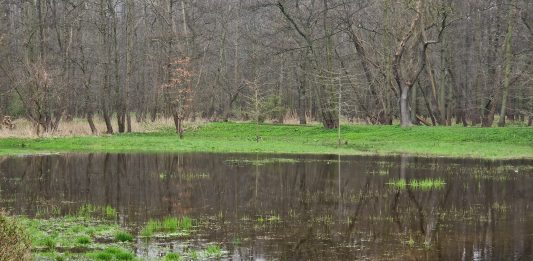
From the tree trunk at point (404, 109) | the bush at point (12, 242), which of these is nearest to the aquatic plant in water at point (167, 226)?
the bush at point (12, 242)

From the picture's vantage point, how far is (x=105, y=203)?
1789cm

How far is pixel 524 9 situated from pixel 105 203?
34739 mm

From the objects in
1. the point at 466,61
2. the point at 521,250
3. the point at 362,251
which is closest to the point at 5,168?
the point at 362,251

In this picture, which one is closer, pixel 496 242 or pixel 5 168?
pixel 496 242

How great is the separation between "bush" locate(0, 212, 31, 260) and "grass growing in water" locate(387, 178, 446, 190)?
13.7 meters

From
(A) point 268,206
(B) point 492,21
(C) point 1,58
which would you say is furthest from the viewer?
(B) point 492,21

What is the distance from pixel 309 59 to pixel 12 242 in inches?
1709

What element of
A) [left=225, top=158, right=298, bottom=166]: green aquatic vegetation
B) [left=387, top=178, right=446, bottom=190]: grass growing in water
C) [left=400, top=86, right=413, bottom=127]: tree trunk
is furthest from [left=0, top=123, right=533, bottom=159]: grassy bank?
[left=387, top=178, right=446, bottom=190]: grass growing in water

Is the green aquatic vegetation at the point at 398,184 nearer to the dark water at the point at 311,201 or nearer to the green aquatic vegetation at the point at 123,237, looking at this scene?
the dark water at the point at 311,201

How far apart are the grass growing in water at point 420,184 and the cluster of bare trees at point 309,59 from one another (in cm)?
1649

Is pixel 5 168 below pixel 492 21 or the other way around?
below

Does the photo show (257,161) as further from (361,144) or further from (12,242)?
(12,242)

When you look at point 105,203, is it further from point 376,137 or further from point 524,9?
point 524,9

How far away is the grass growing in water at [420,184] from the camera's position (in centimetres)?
2112
